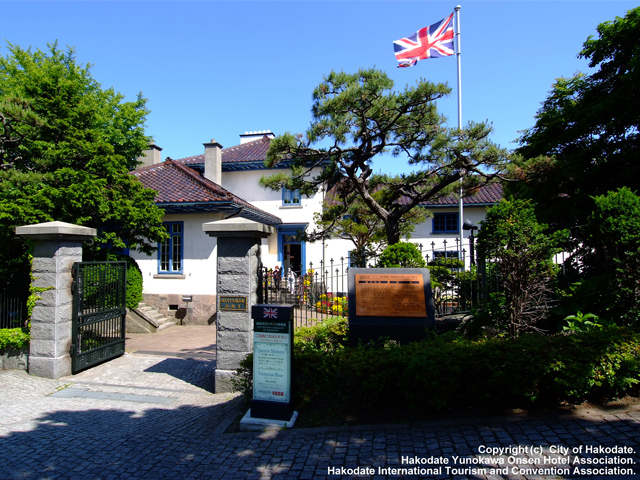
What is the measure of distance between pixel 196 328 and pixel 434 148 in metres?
10.3

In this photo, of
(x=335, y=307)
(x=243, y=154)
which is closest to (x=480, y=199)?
(x=243, y=154)

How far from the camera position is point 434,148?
28.5ft

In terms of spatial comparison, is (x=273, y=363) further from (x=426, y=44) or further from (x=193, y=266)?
(x=426, y=44)

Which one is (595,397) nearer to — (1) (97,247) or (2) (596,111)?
(2) (596,111)

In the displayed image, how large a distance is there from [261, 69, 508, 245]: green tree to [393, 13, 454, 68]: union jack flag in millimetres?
4623

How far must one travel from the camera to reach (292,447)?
414cm

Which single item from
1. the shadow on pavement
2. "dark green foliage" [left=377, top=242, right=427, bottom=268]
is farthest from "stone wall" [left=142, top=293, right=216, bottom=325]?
"dark green foliage" [left=377, top=242, right=427, bottom=268]

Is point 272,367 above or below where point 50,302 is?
below

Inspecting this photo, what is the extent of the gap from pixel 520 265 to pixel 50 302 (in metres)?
8.36

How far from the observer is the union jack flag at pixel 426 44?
12500 mm

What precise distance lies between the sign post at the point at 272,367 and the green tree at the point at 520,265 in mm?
3500

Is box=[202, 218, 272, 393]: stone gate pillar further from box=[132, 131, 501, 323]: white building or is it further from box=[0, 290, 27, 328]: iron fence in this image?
box=[0, 290, 27, 328]: iron fence

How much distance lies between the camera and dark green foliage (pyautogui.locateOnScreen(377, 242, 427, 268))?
8195mm

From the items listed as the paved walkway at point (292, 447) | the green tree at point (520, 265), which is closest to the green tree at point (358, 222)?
the green tree at point (520, 265)
